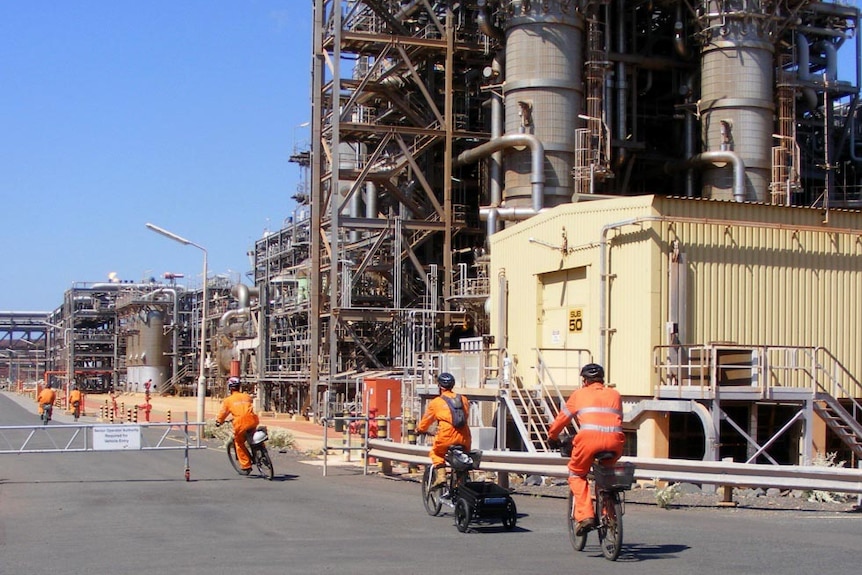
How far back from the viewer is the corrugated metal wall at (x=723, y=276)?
23.3 metres

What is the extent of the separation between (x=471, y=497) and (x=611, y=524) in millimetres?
2443

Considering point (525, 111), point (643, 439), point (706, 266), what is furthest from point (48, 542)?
point (525, 111)

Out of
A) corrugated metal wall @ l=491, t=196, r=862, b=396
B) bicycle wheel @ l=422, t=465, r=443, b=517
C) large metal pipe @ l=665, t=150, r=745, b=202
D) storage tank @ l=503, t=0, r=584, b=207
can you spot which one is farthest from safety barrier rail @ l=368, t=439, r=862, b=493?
large metal pipe @ l=665, t=150, r=745, b=202

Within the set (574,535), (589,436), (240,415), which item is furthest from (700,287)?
(589,436)

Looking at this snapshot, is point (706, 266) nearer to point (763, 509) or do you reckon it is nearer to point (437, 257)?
point (763, 509)

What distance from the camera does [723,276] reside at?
23672 mm

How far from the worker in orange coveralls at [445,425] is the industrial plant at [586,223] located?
27.5 ft

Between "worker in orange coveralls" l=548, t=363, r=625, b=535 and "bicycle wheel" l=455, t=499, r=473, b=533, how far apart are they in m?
2.09

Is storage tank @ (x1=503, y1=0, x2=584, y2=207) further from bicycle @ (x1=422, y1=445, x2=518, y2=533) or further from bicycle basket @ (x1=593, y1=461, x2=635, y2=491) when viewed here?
bicycle basket @ (x1=593, y1=461, x2=635, y2=491)

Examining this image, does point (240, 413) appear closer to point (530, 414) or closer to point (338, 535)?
point (338, 535)

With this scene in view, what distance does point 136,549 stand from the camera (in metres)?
11.5

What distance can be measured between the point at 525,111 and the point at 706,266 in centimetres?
2010

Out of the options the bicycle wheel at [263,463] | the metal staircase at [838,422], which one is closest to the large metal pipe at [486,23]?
the metal staircase at [838,422]

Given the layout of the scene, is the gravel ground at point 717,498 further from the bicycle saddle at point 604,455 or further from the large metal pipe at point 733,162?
the large metal pipe at point 733,162
